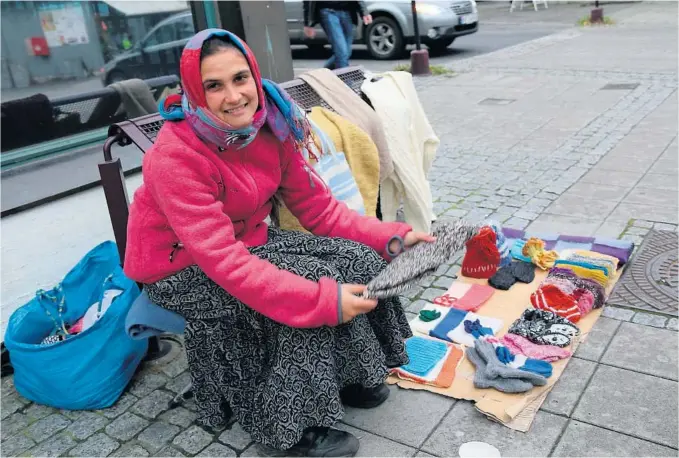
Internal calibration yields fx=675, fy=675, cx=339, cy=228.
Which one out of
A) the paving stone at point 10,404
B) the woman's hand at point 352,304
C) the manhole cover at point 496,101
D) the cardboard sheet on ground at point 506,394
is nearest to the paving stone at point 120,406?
the paving stone at point 10,404

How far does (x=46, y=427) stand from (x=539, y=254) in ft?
8.52

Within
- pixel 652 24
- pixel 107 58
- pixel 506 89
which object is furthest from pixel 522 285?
pixel 652 24

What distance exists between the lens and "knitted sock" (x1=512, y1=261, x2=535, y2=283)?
3.62m

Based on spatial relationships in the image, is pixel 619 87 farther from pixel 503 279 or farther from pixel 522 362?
pixel 522 362

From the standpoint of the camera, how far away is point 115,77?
520 cm

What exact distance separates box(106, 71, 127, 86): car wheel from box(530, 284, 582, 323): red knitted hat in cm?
354

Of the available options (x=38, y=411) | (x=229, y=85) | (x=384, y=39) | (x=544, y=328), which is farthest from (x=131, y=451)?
(x=384, y=39)

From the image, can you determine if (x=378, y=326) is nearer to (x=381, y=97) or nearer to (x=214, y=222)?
(x=214, y=222)

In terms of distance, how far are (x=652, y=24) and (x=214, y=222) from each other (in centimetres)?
1396

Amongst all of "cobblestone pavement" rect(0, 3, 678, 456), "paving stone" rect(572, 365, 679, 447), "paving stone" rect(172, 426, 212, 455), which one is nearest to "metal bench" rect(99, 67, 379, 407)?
"paving stone" rect(172, 426, 212, 455)

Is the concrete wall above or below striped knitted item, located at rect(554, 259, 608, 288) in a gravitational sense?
above

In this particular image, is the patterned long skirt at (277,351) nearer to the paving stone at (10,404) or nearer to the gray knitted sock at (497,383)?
the gray knitted sock at (497,383)

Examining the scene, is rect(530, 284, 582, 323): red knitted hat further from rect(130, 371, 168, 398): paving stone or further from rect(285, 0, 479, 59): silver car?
rect(285, 0, 479, 59): silver car

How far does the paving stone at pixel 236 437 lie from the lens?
2557 mm
